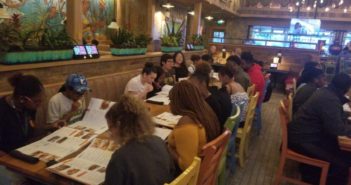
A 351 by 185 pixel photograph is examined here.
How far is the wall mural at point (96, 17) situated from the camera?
24.3 ft

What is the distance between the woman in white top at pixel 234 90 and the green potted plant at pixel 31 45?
1.78 meters

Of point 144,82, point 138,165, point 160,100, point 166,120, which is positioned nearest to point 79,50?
point 144,82

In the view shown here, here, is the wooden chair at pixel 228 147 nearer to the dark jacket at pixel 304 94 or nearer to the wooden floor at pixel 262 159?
the wooden floor at pixel 262 159

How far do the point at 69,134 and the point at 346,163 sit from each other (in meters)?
2.42

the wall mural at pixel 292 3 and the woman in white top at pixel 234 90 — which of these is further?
the wall mural at pixel 292 3

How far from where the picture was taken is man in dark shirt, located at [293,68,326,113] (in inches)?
138

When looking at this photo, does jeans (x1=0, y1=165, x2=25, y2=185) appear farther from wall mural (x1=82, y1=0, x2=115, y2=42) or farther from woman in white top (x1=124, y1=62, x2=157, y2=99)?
wall mural (x1=82, y1=0, x2=115, y2=42)

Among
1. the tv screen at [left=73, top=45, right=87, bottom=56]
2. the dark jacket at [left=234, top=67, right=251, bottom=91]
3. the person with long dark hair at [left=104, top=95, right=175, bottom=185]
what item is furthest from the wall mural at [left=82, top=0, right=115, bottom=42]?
the person with long dark hair at [left=104, top=95, right=175, bottom=185]

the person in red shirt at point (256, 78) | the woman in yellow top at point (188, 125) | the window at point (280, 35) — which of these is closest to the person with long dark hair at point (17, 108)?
the woman in yellow top at point (188, 125)

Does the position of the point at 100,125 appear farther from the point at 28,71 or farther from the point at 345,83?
the point at 345,83

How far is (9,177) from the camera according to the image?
1.44 metres

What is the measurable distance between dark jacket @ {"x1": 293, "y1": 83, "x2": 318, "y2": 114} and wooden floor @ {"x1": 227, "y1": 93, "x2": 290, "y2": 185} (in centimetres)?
79

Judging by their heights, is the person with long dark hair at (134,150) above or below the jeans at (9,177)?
above

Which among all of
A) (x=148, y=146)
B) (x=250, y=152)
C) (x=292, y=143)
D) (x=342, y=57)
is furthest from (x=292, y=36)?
(x=148, y=146)
